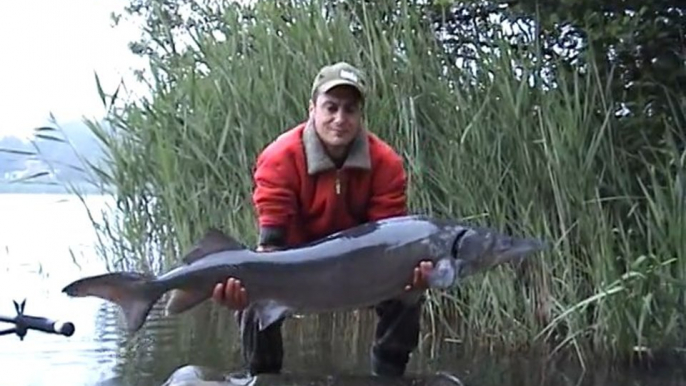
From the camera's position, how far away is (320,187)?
4.50 m

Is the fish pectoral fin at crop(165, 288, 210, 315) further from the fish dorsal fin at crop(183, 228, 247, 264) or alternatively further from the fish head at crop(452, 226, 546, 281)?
the fish head at crop(452, 226, 546, 281)

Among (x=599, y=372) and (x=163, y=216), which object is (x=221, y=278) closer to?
(x=599, y=372)

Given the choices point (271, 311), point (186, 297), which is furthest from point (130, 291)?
point (271, 311)

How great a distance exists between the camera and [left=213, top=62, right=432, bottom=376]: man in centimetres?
442

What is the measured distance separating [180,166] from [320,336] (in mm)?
1488

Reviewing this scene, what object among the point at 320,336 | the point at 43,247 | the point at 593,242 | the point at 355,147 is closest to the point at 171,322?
the point at 320,336

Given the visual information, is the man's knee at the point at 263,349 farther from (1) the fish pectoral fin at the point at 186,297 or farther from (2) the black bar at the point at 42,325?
(2) the black bar at the point at 42,325

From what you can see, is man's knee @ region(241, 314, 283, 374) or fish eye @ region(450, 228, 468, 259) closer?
fish eye @ region(450, 228, 468, 259)

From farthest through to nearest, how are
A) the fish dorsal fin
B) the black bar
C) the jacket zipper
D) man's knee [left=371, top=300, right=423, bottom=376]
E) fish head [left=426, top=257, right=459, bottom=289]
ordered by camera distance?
man's knee [left=371, top=300, right=423, bottom=376]
the jacket zipper
the fish dorsal fin
fish head [left=426, top=257, right=459, bottom=289]
the black bar

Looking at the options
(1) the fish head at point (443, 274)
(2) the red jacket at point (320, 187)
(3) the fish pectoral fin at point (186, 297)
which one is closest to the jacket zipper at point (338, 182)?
(2) the red jacket at point (320, 187)

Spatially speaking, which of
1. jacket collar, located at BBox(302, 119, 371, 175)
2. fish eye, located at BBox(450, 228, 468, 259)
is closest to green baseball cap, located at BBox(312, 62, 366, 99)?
jacket collar, located at BBox(302, 119, 371, 175)

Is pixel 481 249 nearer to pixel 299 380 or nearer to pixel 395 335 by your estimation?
pixel 395 335

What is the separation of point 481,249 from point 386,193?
1.97 feet

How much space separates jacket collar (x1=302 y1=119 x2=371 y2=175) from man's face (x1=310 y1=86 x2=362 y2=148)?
0.03m
